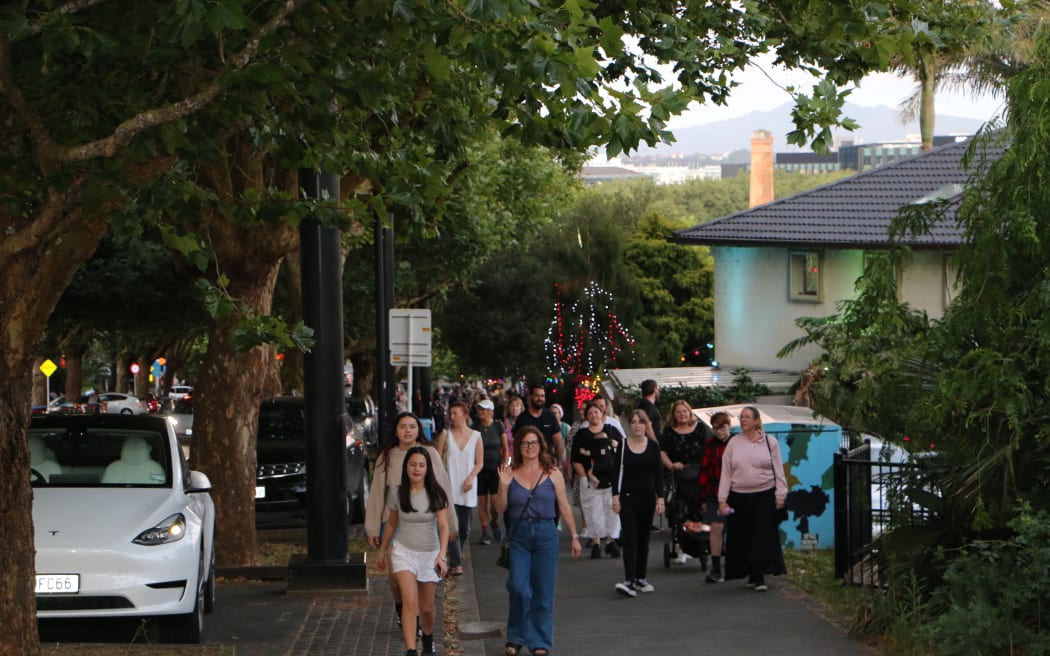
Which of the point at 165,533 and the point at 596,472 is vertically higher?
the point at 165,533

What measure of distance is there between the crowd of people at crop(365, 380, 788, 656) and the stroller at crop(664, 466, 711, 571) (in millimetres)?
15

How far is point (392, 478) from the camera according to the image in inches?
424

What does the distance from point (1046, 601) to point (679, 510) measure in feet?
20.4

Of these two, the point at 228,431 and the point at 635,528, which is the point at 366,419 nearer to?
the point at 228,431

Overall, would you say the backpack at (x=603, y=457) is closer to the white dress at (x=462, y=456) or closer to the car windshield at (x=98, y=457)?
the white dress at (x=462, y=456)

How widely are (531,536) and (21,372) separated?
3613 mm

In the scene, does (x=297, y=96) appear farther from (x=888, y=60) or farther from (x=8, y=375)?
(x=888, y=60)

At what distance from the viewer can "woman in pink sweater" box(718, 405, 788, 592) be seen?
14055 millimetres

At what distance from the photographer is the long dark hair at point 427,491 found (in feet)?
34.3

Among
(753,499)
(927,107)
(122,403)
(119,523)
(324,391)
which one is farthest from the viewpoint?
(122,403)

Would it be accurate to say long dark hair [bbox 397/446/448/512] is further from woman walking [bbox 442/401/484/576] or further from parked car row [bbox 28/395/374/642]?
woman walking [bbox 442/401/484/576]

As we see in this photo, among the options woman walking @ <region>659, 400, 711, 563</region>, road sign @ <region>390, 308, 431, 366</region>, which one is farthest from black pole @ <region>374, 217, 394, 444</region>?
woman walking @ <region>659, 400, 711, 563</region>

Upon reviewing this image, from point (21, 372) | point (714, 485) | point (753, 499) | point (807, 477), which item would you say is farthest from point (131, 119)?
point (807, 477)

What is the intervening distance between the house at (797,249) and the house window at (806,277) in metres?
0.02
